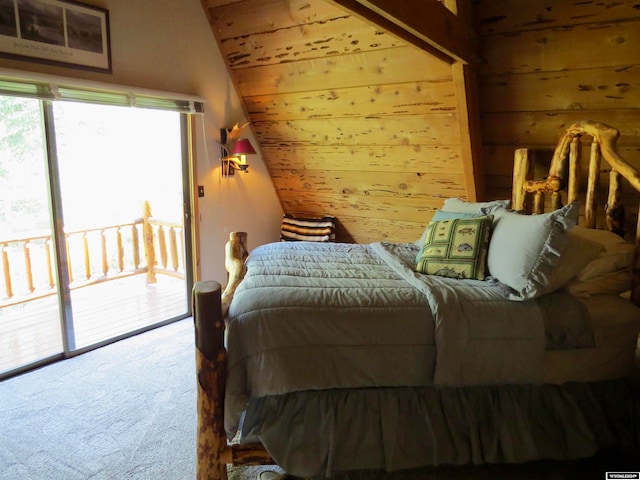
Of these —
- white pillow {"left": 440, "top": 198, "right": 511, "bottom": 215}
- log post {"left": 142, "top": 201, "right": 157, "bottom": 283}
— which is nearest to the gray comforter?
white pillow {"left": 440, "top": 198, "right": 511, "bottom": 215}

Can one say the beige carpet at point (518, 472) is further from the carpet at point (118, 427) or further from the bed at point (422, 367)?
the bed at point (422, 367)

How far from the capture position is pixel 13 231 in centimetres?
390

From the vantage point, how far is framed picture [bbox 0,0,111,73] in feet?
8.45

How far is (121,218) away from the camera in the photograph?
486cm

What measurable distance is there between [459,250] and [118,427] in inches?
79.5

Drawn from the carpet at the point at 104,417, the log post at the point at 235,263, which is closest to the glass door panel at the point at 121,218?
the carpet at the point at 104,417

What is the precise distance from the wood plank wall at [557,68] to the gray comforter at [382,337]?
4.09 ft

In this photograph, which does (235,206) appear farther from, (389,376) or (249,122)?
(389,376)

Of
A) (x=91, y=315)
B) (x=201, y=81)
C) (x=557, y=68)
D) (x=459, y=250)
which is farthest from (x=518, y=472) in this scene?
(x=91, y=315)

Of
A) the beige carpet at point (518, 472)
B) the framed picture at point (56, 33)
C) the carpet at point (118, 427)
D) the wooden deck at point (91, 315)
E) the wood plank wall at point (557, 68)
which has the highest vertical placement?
the framed picture at point (56, 33)

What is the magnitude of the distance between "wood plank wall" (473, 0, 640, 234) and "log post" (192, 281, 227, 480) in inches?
84.8

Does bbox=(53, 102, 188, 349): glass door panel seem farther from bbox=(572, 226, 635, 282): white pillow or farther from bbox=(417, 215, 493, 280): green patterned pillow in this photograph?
bbox=(572, 226, 635, 282): white pillow

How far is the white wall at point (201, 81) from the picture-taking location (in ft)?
10.3

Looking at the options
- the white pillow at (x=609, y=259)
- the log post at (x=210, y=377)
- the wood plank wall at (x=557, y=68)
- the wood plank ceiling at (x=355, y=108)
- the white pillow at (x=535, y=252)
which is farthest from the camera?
the wood plank ceiling at (x=355, y=108)
